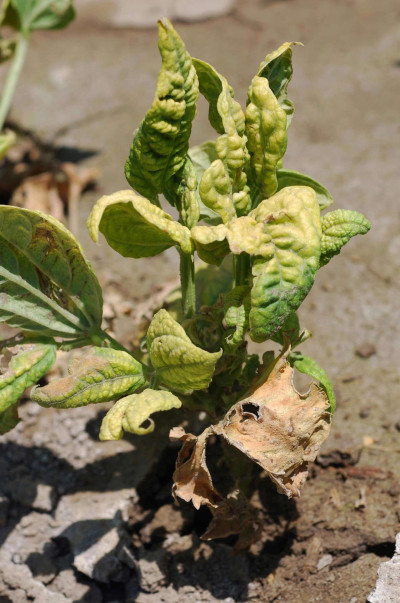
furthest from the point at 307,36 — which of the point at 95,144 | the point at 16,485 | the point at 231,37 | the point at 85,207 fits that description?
the point at 16,485

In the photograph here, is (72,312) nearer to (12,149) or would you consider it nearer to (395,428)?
(395,428)

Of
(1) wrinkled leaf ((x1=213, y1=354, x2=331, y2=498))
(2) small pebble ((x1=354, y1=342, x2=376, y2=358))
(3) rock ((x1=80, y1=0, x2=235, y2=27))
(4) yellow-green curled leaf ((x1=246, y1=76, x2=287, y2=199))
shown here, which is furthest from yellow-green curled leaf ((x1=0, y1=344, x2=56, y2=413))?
(3) rock ((x1=80, y1=0, x2=235, y2=27))

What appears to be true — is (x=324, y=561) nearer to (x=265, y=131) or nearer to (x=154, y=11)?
(x=265, y=131)

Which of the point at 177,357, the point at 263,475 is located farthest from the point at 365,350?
the point at 177,357

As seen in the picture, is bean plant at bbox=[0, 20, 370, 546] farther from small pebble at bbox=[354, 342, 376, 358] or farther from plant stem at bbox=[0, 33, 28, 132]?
plant stem at bbox=[0, 33, 28, 132]

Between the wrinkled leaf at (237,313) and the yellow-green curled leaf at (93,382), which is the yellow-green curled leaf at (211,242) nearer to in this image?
the wrinkled leaf at (237,313)

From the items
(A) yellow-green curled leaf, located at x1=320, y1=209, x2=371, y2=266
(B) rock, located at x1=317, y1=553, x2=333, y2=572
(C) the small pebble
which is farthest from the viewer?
(C) the small pebble
